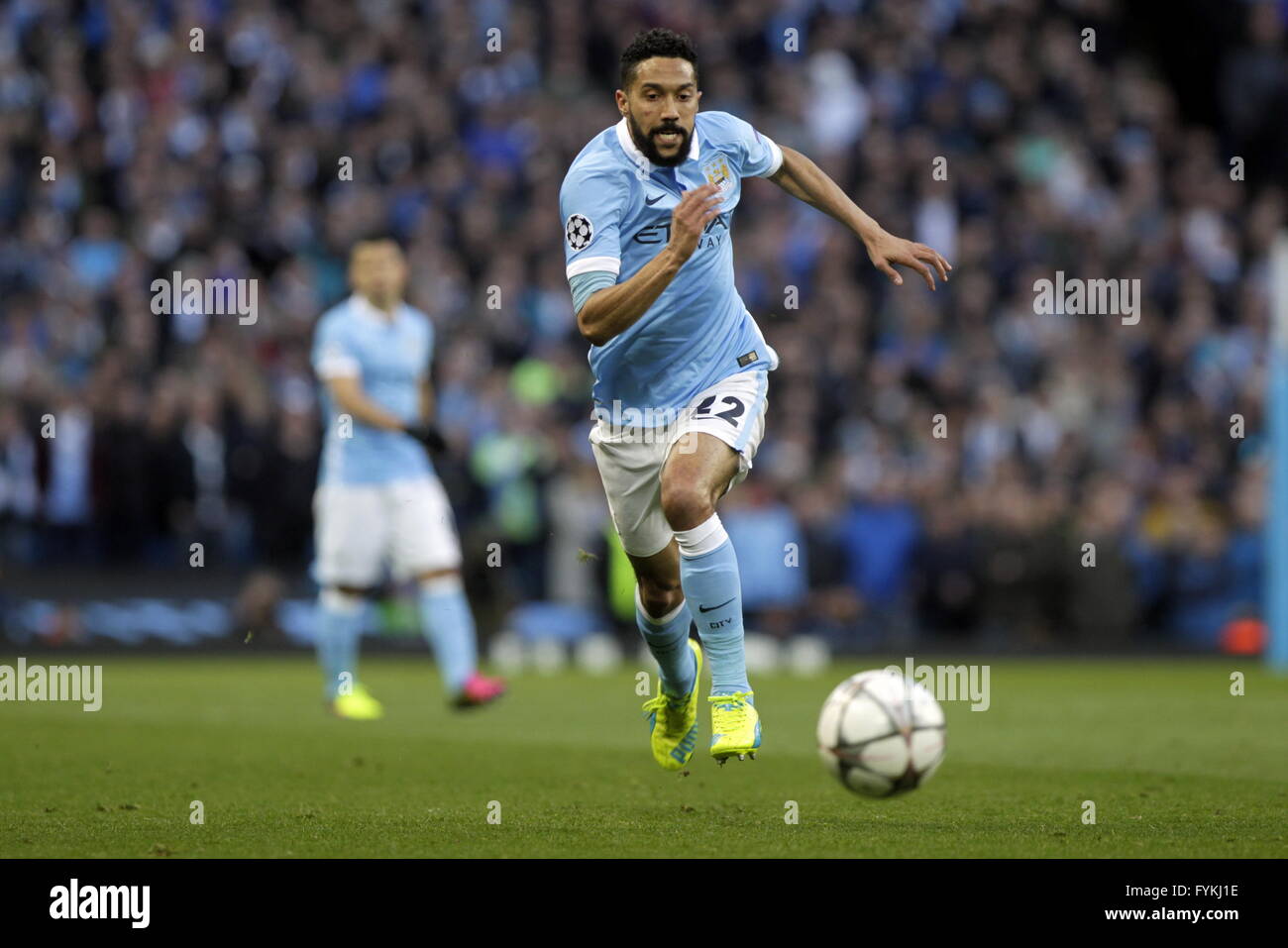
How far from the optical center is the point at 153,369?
1958 centimetres

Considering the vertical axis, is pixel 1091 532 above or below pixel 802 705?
above

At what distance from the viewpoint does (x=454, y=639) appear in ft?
39.1

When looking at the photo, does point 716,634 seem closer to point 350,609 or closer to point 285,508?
point 350,609

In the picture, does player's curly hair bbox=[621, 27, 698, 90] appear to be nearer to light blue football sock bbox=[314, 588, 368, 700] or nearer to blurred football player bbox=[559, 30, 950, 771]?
blurred football player bbox=[559, 30, 950, 771]

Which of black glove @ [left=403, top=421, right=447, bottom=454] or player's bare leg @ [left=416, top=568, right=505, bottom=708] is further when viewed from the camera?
player's bare leg @ [left=416, top=568, right=505, bottom=708]

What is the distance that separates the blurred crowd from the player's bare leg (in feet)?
20.1

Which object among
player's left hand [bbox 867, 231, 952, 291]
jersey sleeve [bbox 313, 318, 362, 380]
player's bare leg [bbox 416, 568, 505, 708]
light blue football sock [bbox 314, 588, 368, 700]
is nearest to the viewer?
player's left hand [bbox 867, 231, 952, 291]

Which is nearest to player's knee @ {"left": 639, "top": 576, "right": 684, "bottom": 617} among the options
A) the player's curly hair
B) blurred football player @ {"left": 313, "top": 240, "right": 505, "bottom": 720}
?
the player's curly hair

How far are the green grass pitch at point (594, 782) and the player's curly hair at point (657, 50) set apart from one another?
9.55 ft

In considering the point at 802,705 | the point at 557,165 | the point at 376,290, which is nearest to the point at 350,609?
the point at 376,290

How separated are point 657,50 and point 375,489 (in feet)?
17.7

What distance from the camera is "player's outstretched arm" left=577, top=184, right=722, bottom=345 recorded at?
6988mm

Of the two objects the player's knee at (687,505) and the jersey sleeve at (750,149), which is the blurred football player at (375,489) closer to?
the jersey sleeve at (750,149)
